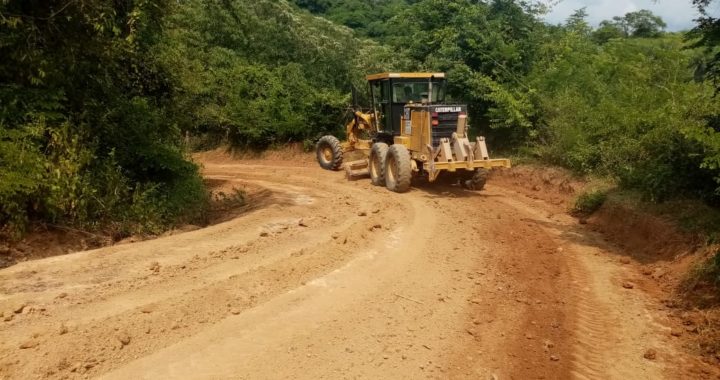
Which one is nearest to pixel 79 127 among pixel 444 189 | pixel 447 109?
pixel 447 109

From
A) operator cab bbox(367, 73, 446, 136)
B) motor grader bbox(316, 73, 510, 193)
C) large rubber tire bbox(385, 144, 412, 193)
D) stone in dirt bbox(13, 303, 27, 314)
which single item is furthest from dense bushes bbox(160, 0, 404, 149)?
stone in dirt bbox(13, 303, 27, 314)

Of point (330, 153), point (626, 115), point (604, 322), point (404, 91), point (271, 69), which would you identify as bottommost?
point (604, 322)

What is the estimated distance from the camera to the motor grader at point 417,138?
11.6 meters

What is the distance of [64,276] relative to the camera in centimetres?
597

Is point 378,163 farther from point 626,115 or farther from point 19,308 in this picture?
point 19,308

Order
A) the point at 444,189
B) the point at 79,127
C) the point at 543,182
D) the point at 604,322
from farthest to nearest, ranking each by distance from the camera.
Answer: the point at 543,182, the point at 444,189, the point at 79,127, the point at 604,322

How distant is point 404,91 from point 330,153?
4140 mm

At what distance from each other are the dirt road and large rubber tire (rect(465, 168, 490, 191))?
11.8 ft

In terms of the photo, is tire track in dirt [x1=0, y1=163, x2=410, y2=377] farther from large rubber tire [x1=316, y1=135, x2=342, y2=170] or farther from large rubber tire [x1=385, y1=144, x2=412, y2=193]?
large rubber tire [x1=316, y1=135, x2=342, y2=170]

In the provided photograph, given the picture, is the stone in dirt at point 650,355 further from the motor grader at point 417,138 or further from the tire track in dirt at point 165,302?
the motor grader at point 417,138

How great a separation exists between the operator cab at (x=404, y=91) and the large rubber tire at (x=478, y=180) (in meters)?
2.18

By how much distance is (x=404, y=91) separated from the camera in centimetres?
1365

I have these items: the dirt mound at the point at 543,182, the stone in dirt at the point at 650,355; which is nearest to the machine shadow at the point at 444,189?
the dirt mound at the point at 543,182

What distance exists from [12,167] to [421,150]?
774 cm
